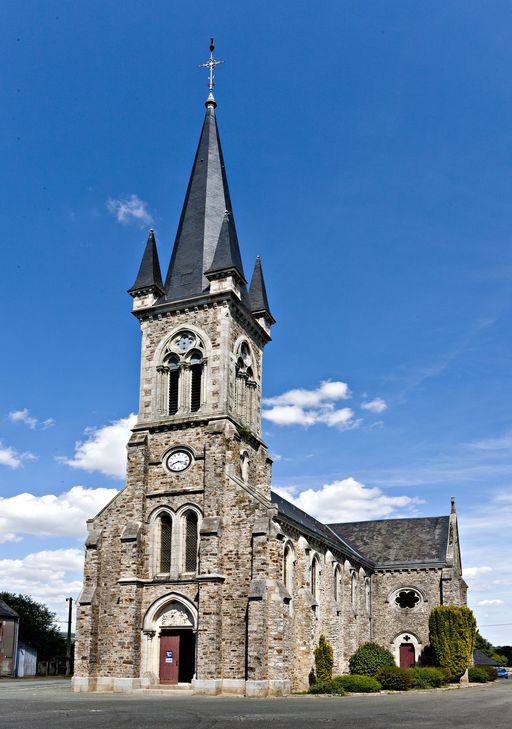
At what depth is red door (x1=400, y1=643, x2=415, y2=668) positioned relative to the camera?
152ft

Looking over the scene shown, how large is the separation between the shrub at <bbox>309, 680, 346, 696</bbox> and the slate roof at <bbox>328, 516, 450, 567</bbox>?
19.1 m

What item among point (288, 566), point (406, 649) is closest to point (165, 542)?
point (288, 566)

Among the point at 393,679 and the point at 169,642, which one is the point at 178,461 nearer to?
the point at 169,642

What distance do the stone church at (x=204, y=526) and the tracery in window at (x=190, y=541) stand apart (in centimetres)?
6

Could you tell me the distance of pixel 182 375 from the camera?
111 feet

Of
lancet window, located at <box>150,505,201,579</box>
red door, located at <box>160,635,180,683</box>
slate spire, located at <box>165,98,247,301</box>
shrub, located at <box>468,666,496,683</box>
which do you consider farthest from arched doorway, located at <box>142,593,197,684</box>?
shrub, located at <box>468,666,496,683</box>

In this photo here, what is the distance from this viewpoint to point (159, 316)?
35.5 m

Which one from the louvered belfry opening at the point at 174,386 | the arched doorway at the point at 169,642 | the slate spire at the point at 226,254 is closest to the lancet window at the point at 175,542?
the arched doorway at the point at 169,642

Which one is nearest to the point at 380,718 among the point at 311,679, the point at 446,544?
the point at 311,679

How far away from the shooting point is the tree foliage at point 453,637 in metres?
42.7

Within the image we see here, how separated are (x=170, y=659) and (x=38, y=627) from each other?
53716mm

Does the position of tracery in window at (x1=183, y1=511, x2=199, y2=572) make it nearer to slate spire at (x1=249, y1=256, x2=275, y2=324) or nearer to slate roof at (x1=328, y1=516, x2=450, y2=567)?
slate spire at (x1=249, y1=256, x2=275, y2=324)

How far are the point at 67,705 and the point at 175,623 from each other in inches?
346

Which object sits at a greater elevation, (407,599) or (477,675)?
(407,599)
